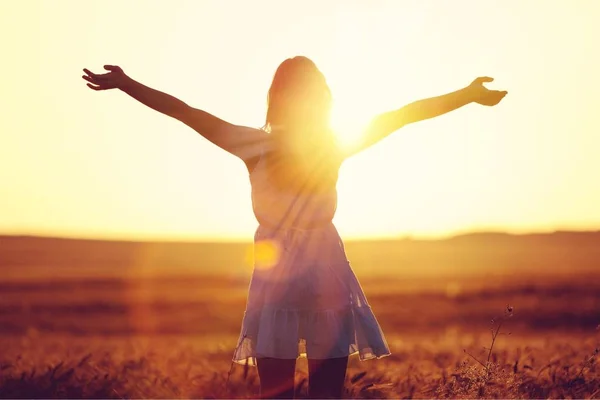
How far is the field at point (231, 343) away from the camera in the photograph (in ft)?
28.5

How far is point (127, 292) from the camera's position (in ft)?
119

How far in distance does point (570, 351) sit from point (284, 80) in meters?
5.21

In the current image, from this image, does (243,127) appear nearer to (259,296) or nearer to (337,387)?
(259,296)

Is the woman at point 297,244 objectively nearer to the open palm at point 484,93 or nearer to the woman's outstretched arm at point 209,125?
the woman's outstretched arm at point 209,125

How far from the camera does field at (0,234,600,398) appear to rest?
870 centimetres

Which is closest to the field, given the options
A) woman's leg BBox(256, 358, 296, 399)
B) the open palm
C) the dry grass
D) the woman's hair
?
the dry grass

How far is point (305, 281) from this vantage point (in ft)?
20.1

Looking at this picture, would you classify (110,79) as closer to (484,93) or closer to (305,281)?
(305,281)

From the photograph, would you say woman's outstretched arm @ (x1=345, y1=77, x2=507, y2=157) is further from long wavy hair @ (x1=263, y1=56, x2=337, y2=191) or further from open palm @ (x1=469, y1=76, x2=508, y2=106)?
long wavy hair @ (x1=263, y1=56, x2=337, y2=191)

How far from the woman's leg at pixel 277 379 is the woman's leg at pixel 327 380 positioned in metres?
0.12

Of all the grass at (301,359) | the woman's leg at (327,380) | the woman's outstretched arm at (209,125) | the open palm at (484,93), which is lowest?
the grass at (301,359)

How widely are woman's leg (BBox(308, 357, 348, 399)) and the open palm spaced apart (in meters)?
1.77

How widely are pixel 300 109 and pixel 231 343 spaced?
20.4ft

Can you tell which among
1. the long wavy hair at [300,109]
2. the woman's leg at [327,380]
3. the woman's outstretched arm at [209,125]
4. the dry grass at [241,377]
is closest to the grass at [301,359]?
the dry grass at [241,377]
